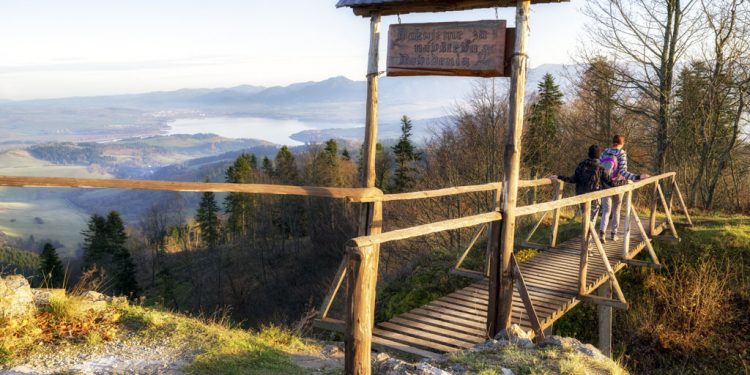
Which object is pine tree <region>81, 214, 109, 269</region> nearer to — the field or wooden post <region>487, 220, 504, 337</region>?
wooden post <region>487, 220, 504, 337</region>

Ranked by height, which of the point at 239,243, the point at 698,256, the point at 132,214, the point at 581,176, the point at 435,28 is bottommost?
the point at 132,214

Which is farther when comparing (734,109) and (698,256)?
(734,109)

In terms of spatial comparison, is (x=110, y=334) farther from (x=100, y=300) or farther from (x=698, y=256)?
(x=698, y=256)

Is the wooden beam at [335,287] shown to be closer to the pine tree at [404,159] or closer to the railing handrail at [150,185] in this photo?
the railing handrail at [150,185]

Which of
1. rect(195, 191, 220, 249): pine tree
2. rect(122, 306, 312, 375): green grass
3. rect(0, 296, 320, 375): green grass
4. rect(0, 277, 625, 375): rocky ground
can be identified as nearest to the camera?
rect(0, 277, 625, 375): rocky ground

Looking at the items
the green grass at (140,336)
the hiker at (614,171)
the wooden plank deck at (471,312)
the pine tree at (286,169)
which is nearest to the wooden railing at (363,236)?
the wooden plank deck at (471,312)

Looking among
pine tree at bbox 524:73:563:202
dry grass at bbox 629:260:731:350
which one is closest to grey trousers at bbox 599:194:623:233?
dry grass at bbox 629:260:731:350

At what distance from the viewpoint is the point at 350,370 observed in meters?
4.19

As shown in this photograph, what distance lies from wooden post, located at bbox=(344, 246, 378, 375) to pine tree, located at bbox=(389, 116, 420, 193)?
3830 centimetres

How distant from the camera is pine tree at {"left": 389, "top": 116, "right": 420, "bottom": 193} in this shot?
42938 millimetres

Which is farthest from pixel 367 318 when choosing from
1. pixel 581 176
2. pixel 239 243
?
pixel 239 243

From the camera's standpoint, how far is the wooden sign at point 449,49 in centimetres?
584

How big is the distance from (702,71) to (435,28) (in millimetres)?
17633

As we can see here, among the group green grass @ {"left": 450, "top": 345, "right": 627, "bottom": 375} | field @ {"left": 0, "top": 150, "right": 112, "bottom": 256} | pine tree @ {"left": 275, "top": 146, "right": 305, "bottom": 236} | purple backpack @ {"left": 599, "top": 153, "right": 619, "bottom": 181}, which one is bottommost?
field @ {"left": 0, "top": 150, "right": 112, "bottom": 256}
